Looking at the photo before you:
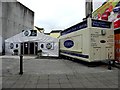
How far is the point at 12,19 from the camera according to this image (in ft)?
89.1

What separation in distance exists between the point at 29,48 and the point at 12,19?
694 cm

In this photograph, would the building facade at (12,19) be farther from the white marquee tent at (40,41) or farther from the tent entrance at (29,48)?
the tent entrance at (29,48)

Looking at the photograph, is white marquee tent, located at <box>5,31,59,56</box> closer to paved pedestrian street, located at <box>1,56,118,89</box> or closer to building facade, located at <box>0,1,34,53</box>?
building facade, located at <box>0,1,34,53</box>

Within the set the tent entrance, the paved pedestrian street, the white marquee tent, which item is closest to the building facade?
the white marquee tent

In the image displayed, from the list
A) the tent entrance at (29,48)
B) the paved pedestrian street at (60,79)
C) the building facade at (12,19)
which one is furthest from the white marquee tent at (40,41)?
the paved pedestrian street at (60,79)

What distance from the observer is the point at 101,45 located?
1158 centimetres

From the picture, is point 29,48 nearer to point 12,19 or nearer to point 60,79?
point 12,19

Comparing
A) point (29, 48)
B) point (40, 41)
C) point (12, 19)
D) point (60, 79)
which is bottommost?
point (60, 79)

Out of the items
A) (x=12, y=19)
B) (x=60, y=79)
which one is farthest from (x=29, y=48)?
(x=60, y=79)

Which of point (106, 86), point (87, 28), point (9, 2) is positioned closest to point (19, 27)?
point (9, 2)

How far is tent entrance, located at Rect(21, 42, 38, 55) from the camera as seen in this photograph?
23337 mm

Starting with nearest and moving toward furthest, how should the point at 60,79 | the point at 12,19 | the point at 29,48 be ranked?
the point at 60,79, the point at 29,48, the point at 12,19

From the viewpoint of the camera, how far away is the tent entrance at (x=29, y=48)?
919 inches

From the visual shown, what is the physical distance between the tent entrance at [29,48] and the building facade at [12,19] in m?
3.06
